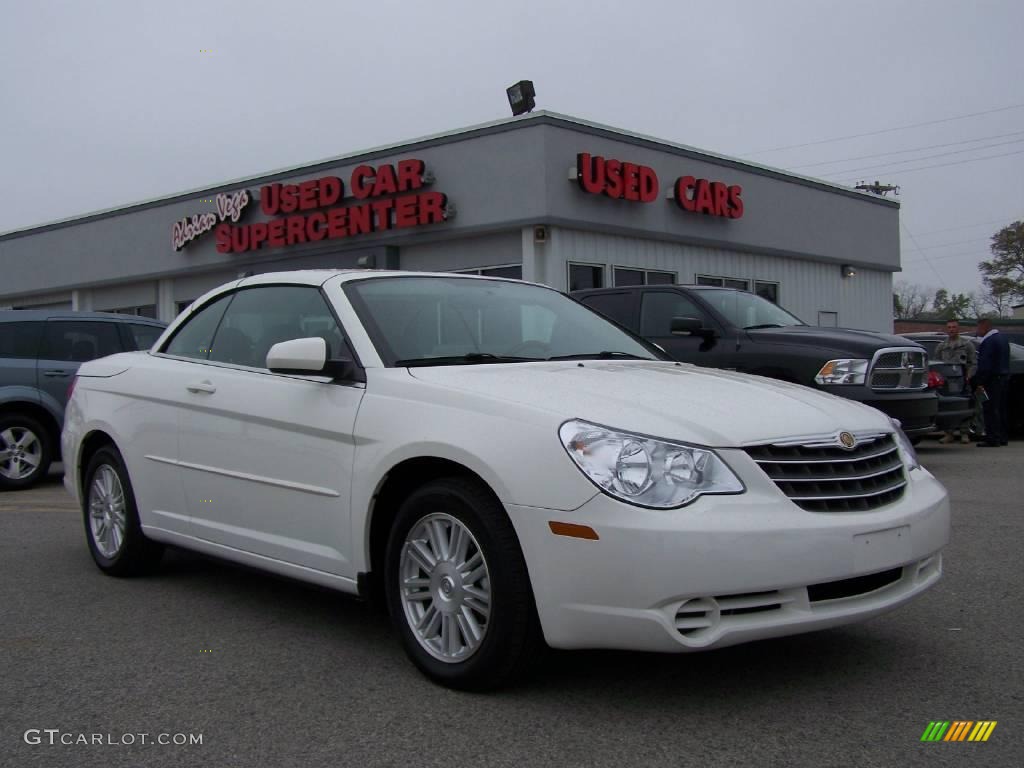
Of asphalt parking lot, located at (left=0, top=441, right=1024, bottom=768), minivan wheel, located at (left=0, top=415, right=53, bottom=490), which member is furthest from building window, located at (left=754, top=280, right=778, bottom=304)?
asphalt parking lot, located at (left=0, top=441, right=1024, bottom=768)

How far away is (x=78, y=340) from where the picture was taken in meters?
10.7

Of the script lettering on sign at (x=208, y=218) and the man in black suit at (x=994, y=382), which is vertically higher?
the script lettering on sign at (x=208, y=218)

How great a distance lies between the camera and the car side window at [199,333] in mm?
5418

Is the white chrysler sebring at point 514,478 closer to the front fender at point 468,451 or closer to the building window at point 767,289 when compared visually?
the front fender at point 468,451

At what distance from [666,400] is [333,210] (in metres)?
18.0

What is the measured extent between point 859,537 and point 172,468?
3282mm

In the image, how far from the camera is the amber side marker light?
333 centimetres

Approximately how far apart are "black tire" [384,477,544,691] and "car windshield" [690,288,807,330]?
7016 mm

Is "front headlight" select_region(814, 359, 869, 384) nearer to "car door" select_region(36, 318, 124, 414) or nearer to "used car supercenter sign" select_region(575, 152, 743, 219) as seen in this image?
"car door" select_region(36, 318, 124, 414)

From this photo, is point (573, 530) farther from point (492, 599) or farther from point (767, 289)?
point (767, 289)

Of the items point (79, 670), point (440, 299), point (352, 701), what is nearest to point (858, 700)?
point (352, 701)

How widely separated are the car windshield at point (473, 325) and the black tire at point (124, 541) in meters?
1.87

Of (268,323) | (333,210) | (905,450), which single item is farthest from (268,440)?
(333,210)

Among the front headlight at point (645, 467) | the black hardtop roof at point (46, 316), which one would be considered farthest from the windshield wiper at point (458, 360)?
the black hardtop roof at point (46, 316)
